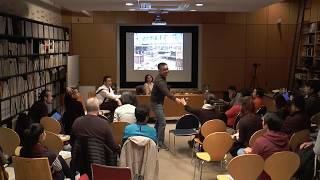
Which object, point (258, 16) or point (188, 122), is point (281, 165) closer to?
point (188, 122)

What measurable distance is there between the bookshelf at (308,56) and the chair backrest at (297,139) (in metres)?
5.39

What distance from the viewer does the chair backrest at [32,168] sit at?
3.76 metres

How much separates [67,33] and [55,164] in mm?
7741

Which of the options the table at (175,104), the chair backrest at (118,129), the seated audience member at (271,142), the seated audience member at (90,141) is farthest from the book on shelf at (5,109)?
the seated audience member at (271,142)

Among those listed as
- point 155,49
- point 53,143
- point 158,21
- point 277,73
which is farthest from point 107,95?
point 277,73

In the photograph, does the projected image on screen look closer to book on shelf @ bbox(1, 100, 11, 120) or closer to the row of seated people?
book on shelf @ bbox(1, 100, 11, 120)

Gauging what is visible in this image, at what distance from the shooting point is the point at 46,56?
903cm

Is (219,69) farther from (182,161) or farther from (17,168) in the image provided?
(17,168)

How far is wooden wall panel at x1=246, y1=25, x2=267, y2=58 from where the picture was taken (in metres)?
12.1

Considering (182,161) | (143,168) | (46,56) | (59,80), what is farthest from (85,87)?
(143,168)

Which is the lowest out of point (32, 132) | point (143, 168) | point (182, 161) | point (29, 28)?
point (182, 161)

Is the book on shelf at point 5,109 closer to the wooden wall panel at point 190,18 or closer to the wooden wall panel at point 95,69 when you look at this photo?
the wooden wall panel at point 95,69

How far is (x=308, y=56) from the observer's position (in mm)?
11164

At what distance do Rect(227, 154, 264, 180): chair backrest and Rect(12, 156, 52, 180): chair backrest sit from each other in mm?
1793
